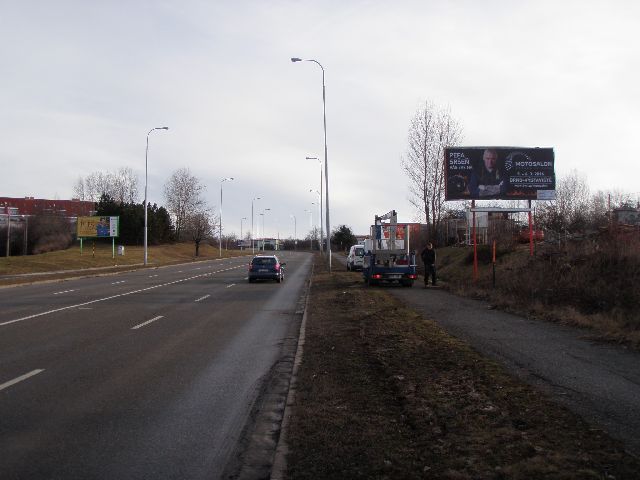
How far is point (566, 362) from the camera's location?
887 cm

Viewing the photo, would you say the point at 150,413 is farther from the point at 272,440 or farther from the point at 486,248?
the point at 486,248

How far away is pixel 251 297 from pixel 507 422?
1748 centimetres

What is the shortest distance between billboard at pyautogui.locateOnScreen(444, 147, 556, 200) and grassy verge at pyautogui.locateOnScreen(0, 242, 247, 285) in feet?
74.5

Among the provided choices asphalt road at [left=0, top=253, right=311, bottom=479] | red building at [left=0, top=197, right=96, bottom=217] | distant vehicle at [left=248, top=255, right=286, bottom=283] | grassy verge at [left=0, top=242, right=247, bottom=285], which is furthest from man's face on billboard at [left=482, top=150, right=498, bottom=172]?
red building at [left=0, top=197, right=96, bottom=217]

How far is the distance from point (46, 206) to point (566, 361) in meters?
124

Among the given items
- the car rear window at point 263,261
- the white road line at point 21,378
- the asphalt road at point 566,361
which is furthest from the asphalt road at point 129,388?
the car rear window at point 263,261

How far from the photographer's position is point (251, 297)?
890 inches

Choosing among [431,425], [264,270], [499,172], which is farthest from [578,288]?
[264,270]

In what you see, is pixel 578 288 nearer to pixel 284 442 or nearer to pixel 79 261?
pixel 284 442

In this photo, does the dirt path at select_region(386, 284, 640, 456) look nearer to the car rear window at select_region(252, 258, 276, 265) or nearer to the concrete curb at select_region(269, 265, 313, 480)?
the concrete curb at select_region(269, 265, 313, 480)

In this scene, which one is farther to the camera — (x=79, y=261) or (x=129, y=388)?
(x=79, y=261)

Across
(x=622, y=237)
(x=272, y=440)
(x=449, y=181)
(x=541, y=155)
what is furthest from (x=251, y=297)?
(x=272, y=440)

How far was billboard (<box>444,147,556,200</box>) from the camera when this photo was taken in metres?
27.5

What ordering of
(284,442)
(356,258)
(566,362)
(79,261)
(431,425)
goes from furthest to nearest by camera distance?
1. (79,261)
2. (356,258)
3. (566,362)
4. (431,425)
5. (284,442)
